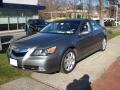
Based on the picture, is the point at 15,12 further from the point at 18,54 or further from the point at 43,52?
the point at 43,52

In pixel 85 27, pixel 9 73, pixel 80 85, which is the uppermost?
pixel 85 27

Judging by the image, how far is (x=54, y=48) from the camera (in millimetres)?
6566

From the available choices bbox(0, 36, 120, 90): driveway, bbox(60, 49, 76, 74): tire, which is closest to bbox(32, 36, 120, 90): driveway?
bbox(0, 36, 120, 90): driveway

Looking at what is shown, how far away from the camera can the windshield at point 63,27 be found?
7820 millimetres

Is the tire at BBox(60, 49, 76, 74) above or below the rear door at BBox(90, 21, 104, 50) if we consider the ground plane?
below

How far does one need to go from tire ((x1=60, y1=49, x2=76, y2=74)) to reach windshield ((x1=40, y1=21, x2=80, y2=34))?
81 cm

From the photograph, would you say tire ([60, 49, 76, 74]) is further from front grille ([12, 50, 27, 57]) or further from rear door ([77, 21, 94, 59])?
front grille ([12, 50, 27, 57])

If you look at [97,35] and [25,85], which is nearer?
[25,85]

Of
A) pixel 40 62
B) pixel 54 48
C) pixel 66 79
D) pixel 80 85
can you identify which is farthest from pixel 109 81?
pixel 40 62

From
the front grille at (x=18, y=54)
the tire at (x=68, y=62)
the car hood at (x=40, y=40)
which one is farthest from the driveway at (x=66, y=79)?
the car hood at (x=40, y=40)

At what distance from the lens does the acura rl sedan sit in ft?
21.2

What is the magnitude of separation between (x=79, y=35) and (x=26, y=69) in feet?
6.71

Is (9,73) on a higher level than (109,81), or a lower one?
higher

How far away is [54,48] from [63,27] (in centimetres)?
169
